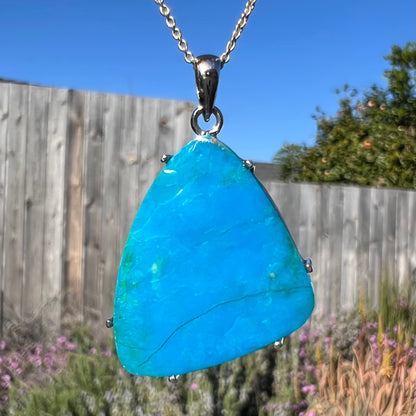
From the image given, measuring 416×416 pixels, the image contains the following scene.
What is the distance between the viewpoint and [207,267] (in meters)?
1.18

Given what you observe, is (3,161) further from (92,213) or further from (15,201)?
(92,213)

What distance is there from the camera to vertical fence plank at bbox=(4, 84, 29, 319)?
12.6 ft

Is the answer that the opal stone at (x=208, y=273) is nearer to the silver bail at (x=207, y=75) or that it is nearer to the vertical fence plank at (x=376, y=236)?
the silver bail at (x=207, y=75)

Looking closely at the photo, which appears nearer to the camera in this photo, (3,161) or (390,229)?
(3,161)

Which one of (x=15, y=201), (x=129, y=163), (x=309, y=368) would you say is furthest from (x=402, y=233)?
(x=15, y=201)

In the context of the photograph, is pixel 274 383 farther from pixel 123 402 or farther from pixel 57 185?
pixel 57 185

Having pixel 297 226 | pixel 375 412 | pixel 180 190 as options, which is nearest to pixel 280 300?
pixel 180 190

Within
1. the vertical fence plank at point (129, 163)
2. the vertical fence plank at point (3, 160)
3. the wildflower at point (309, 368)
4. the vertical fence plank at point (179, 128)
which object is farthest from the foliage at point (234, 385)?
the vertical fence plank at point (179, 128)

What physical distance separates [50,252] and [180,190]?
→ 2856 millimetres

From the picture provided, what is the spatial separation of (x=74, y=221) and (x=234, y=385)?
1690 millimetres

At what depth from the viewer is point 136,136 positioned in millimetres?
3963

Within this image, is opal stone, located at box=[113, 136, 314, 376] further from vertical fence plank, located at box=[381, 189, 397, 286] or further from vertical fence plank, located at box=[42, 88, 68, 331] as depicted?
vertical fence plank, located at box=[381, 189, 397, 286]

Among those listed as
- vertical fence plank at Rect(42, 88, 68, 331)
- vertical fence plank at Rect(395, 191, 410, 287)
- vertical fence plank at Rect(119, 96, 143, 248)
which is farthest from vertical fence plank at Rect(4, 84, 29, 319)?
vertical fence plank at Rect(395, 191, 410, 287)

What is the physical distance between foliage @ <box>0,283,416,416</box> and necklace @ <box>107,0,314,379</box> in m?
1.37
